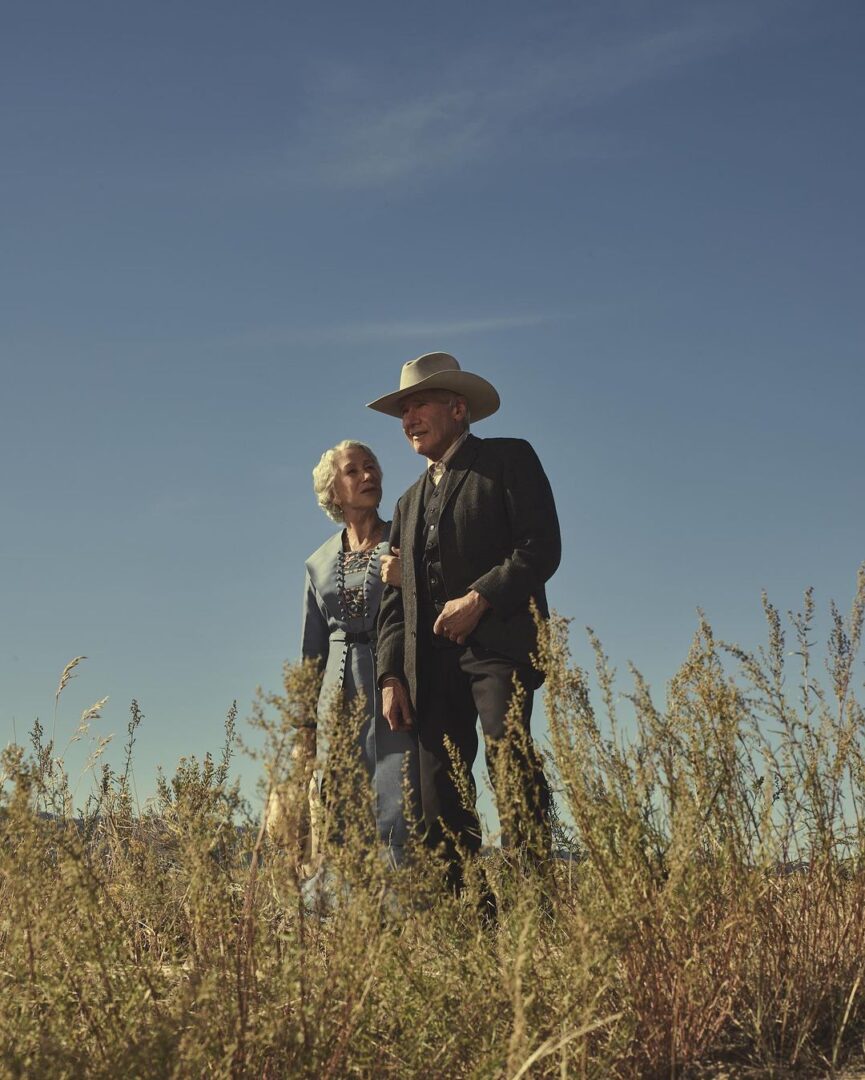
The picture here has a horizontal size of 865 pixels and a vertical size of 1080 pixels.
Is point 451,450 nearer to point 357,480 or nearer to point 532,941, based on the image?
point 357,480

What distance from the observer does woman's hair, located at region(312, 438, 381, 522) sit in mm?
6336

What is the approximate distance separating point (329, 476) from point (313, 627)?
85 centimetres

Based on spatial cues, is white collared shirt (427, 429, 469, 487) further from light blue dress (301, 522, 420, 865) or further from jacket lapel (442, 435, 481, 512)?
light blue dress (301, 522, 420, 865)

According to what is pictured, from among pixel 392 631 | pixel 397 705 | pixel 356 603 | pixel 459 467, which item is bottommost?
pixel 397 705

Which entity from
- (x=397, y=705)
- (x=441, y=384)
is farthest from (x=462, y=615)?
(x=441, y=384)

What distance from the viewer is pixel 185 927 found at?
15.8 feet

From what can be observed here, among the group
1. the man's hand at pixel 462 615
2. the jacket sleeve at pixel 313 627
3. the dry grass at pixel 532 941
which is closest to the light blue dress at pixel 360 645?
the jacket sleeve at pixel 313 627

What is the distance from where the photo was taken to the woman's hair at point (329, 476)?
20.8 feet

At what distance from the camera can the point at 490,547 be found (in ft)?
16.3

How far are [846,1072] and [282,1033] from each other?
150cm

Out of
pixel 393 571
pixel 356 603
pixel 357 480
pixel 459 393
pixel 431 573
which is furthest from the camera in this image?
pixel 357 480

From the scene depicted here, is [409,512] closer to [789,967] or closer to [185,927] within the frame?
[185,927]

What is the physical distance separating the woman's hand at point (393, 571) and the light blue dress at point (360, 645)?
1.04ft

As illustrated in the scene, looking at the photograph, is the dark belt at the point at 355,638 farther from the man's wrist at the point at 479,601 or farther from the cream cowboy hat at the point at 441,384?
the man's wrist at the point at 479,601
